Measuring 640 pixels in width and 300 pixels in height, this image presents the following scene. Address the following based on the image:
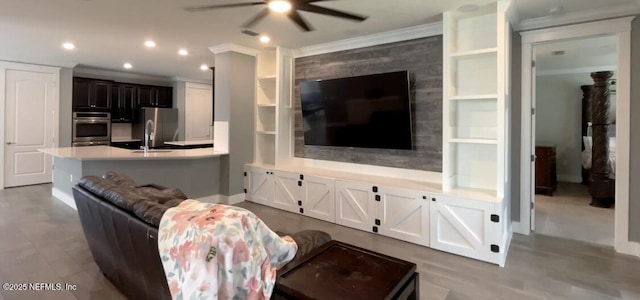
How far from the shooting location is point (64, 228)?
406cm

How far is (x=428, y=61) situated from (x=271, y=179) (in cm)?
280

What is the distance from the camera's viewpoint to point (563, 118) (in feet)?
23.9

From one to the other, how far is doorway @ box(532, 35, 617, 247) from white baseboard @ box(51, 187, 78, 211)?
6534mm

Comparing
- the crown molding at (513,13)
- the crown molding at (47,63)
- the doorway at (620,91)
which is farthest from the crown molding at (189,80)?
the doorway at (620,91)

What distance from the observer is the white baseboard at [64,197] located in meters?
5.10

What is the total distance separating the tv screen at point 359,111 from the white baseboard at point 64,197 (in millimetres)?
3696

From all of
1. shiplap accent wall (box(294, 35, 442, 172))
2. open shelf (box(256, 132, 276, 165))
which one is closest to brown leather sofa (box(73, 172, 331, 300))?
shiplap accent wall (box(294, 35, 442, 172))

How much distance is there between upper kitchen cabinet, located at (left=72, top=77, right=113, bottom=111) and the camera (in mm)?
7121

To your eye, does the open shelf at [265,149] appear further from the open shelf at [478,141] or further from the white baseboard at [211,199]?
the open shelf at [478,141]

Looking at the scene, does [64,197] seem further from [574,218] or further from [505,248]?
[574,218]

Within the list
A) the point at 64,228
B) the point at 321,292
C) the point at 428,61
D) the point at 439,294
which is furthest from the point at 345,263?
the point at 64,228

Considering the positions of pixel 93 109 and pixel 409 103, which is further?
A: pixel 93 109

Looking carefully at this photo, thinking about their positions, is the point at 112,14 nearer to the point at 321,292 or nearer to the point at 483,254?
the point at 321,292

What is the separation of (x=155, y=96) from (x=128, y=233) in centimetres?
721
